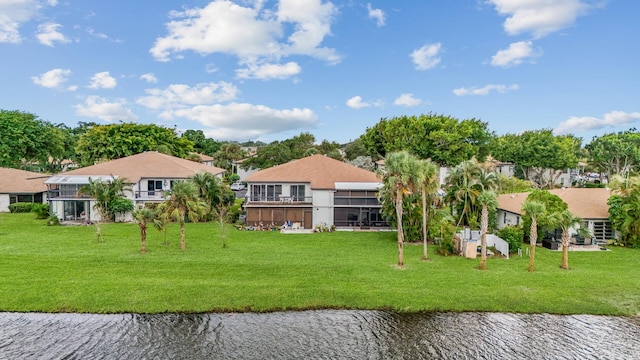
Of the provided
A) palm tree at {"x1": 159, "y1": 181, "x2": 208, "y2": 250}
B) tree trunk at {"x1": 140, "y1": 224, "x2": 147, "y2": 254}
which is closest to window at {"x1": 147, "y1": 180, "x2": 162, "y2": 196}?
palm tree at {"x1": 159, "y1": 181, "x2": 208, "y2": 250}

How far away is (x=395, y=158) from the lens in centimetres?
2397

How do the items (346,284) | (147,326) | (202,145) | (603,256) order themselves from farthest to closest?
1. (202,145)
2. (603,256)
3. (346,284)
4. (147,326)

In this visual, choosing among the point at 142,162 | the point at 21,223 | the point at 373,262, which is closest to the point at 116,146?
the point at 142,162

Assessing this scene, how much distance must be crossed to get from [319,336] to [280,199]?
81.7 feet

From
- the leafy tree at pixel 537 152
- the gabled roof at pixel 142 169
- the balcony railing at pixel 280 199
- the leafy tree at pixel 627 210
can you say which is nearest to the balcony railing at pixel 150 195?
the gabled roof at pixel 142 169

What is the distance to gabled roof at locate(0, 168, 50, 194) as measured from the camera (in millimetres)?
47500

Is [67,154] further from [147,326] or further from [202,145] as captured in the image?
[147,326]

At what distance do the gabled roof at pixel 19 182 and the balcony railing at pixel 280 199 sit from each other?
2967 centimetres

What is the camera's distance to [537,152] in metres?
63.7

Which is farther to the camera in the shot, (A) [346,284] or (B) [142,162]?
(B) [142,162]

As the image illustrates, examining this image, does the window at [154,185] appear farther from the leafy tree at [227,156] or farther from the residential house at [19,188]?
the leafy tree at [227,156]

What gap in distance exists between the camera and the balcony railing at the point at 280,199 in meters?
39.9

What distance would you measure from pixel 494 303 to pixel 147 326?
52.7 ft

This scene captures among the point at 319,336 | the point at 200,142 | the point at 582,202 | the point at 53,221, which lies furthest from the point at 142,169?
the point at 200,142
